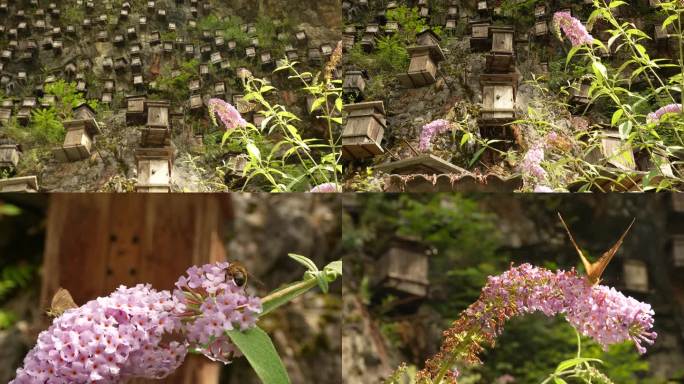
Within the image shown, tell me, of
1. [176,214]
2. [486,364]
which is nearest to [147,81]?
[176,214]

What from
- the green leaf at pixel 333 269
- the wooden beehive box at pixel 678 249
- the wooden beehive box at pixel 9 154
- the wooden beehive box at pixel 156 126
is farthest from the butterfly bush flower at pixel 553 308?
the wooden beehive box at pixel 9 154

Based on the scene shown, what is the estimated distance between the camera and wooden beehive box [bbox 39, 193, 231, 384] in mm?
1323

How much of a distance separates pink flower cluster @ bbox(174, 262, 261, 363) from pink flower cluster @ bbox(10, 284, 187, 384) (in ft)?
0.07

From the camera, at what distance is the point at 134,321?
1018 mm

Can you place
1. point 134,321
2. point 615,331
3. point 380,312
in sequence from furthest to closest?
point 380,312, point 615,331, point 134,321

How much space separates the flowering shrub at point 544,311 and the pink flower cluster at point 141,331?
0.40 m

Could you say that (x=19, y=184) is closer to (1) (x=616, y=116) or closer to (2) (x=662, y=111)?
(1) (x=616, y=116)

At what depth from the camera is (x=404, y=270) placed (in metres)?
1.38

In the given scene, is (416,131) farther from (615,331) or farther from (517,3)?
(615,331)

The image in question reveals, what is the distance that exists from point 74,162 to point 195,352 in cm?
97

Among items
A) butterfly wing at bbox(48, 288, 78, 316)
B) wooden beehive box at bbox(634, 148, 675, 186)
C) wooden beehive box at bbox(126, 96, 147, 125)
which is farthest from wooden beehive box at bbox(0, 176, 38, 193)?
wooden beehive box at bbox(634, 148, 675, 186)

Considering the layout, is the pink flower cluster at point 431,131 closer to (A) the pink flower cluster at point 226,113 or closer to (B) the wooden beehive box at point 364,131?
(B) the wooden beehive box at point 364,131

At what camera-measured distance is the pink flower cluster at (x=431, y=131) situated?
177 centimetres

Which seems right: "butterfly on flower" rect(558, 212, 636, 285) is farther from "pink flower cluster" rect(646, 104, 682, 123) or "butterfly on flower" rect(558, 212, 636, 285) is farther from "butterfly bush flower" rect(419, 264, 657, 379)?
"pink flower cluster" rect(646, 104, 682, 123)
